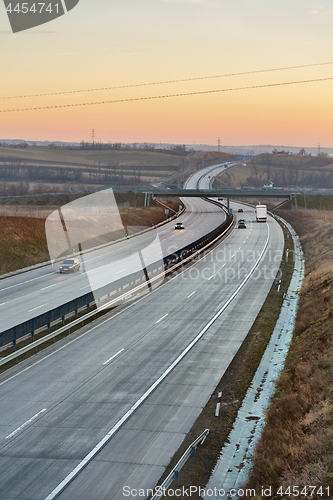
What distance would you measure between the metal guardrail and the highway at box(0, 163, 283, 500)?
602 mm

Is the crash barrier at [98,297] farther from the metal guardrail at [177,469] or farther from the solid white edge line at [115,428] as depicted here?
the metal guardrail at [177,469]

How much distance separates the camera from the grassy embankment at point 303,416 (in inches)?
646

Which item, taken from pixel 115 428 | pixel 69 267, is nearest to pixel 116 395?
pixel 115 428

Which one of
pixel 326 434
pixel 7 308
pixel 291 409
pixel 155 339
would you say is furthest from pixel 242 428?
pixel 7 308

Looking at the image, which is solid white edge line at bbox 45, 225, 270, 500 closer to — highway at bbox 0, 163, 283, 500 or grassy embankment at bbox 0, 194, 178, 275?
highway at bbox 0, 163, 283, 500

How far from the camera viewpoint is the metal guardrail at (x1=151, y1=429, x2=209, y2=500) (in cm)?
1568

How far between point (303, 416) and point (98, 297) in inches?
790

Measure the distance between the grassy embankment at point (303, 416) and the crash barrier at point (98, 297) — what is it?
452 inches

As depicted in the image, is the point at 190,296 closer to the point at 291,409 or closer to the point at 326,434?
the point at 291,409

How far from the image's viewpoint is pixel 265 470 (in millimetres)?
17172

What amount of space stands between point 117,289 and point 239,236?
45.0 meters

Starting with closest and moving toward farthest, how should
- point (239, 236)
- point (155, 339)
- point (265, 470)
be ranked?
point (265, 470), point (155, 339), point (239, 236)

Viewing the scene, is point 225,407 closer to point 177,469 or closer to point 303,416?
point 303,416

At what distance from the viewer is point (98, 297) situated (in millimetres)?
38656
